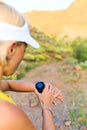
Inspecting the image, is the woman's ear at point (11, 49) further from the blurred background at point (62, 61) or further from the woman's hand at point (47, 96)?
the blurred background at point (62, 61)

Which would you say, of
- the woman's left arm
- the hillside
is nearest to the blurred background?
the hillside

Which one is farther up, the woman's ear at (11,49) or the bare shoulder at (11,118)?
the woman's ear at (11,49)

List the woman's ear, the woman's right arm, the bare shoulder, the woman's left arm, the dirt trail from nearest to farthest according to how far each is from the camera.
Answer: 1. the bare shoulder
2. the woman's ear
3. the woman's right arm
4. the woman's left arm
5. the dirt trail

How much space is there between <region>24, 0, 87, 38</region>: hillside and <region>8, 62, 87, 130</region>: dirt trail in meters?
3.20

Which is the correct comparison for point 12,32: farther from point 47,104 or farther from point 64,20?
point 64,20

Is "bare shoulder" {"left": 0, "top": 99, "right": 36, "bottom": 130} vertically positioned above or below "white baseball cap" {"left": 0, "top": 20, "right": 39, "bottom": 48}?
below

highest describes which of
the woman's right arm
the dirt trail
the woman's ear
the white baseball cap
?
the white baseball cap

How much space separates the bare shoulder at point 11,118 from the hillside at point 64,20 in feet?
33.4

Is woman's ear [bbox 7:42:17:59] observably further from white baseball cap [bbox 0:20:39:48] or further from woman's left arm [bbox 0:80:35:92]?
woman's left arm [bbox 0:80:35:92]

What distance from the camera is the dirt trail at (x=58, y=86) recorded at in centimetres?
588

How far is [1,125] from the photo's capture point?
1805mm

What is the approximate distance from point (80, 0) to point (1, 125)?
14.9m

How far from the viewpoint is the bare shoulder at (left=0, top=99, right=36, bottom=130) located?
181 cm

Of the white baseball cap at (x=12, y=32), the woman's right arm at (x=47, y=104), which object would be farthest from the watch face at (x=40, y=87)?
the white baseball cap at (x=12, y=32)
